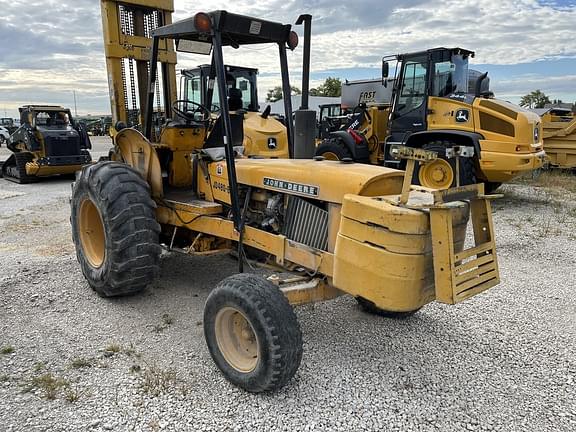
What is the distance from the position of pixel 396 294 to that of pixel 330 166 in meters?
1.10

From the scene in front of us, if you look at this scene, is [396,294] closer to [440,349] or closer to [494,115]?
[440,349]

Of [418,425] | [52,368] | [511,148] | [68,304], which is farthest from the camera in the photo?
[511,148]

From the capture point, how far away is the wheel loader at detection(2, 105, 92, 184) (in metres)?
11.8

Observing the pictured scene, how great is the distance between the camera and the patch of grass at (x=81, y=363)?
328 cm

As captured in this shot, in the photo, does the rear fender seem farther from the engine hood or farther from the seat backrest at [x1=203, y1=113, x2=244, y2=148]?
the engine hood

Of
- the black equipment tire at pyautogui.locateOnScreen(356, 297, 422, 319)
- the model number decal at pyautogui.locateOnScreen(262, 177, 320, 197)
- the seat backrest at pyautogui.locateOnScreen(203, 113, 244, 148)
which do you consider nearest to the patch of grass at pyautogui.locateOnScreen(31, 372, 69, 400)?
the model number decal at pyautogui.locateOnScreen(262, 177, 320, 197)

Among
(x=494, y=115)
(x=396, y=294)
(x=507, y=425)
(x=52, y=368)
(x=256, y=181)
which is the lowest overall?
(x=507, y=425)

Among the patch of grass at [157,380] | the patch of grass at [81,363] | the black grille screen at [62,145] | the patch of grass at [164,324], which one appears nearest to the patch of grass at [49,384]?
the patch of grass at [81,363]

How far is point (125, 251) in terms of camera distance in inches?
155

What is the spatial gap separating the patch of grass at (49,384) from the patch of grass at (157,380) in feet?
1.63

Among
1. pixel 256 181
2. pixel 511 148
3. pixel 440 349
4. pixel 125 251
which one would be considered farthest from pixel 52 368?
pixel 511 148

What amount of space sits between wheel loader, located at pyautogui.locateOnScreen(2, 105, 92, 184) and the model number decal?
390 inches

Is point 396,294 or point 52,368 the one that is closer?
point 396,294

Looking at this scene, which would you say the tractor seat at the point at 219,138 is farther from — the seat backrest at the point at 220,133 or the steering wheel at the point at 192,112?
the steering wheel at the point at 192,112
